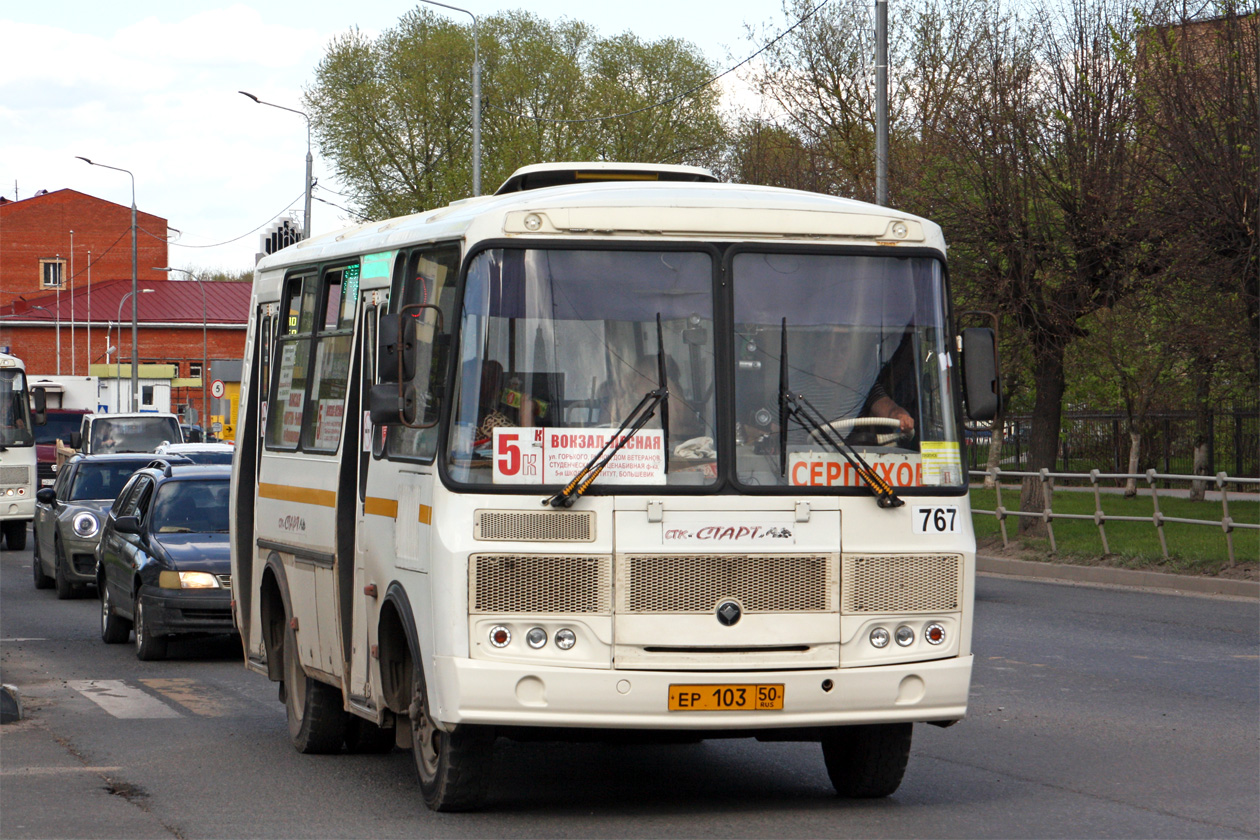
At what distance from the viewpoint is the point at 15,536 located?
30609mm

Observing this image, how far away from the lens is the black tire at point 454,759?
740 cm

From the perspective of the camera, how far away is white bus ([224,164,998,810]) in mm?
7145

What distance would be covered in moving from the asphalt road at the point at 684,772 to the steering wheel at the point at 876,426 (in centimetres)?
163

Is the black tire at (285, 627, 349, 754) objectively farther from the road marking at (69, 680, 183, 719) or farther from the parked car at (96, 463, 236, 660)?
the parked car at (96, 463, 236, 660)

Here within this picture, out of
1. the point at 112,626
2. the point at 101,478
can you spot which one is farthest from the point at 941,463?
the point at 101,478

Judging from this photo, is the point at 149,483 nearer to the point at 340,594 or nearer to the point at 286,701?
the point at 286,701

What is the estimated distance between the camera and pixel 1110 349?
39875 mm

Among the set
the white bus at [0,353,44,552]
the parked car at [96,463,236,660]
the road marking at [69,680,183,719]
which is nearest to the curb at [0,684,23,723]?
the road marking at [69,680,183,719]

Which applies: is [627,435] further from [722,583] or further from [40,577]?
[40,577]

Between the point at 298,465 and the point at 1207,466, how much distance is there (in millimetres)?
31715

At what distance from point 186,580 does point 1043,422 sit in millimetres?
18332

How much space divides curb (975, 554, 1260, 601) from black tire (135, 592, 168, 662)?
7.87 meters

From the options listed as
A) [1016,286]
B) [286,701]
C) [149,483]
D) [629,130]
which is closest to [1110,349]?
[1016,286]

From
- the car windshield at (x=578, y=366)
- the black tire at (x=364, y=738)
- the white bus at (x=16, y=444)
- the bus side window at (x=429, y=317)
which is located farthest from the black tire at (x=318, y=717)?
the white bus at (x=16, y=444)
